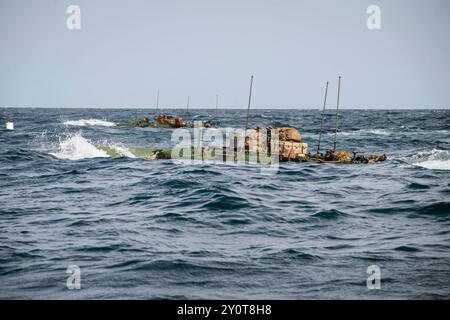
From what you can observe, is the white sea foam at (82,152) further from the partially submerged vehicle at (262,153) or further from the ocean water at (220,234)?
the ocean water at (220,234)

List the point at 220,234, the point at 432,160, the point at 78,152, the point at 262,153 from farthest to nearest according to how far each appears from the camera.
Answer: the point at 78,152 < the point at 432,160 < the point at 262,153 < the point at 220,234

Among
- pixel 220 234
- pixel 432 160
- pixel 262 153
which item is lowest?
pixel 220 234

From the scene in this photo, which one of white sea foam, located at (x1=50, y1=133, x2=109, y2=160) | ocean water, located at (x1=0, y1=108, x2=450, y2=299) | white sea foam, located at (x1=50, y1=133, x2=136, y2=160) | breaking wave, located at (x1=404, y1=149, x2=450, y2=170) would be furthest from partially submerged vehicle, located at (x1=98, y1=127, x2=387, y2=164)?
ocean water, located at (x1=0, y1=108, x2=450, y2=299)

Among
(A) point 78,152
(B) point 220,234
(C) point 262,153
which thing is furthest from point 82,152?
(B) point 220,234

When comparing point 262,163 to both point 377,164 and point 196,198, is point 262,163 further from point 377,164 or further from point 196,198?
point 196,198

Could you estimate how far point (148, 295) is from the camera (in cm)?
977

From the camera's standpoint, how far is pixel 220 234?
1482 centimetres

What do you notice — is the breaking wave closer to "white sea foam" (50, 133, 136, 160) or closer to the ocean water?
the ocean water

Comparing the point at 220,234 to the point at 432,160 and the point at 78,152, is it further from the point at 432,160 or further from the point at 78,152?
the point at 432,160

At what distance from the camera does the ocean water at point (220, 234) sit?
10391mm

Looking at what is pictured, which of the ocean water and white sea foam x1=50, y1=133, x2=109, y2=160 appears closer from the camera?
the ocean water

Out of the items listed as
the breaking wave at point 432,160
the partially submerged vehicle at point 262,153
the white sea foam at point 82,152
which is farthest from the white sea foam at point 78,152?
the breaking wave at point 432,160

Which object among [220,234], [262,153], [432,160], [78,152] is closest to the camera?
[220,234]

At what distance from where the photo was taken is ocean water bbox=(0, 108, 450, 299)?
10.4 metres
